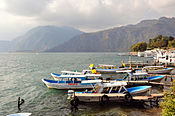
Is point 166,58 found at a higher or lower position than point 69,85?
higher

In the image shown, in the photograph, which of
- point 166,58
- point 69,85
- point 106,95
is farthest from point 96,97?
point 166,58

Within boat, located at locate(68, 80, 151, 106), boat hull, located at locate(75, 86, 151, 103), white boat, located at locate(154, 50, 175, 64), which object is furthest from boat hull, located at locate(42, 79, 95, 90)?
white boat, located at locate(154, 50, 175, 64)

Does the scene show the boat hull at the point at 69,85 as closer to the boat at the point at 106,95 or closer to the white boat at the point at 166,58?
the boat at the point at 106,95

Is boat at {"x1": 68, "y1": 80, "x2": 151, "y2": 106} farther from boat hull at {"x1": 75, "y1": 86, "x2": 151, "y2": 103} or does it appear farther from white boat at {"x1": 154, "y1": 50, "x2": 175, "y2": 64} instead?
white boat at {"x1": 154, "y1": 50, "x2": 175, "y2": 64}

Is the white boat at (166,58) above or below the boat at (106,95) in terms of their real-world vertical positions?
above

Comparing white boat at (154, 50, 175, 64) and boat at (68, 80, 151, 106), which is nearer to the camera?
boat at (68, 80, 151, 106)

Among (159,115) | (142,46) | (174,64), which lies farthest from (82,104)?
(142,46)

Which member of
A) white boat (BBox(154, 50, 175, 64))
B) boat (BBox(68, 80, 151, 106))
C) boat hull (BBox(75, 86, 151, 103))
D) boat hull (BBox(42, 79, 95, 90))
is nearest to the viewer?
boat (BBox(68, 80, 151, 106))

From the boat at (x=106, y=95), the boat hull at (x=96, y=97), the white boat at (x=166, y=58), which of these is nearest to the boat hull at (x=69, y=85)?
the boat at (x=106, y=95)

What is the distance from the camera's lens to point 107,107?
20500mm

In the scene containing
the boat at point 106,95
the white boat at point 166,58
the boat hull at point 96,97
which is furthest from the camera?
the white boat at point 166,58

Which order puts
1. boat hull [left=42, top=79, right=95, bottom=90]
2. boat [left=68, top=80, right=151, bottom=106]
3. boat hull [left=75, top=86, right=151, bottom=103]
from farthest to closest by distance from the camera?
boat hull [left=42, top=79, right=95, bottom=90] < boat hull [left=75, top=86, right=151, bottom=103] < boat [left=68, top=80, right=151, bottom=106]

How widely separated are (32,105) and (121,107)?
48.2 ft

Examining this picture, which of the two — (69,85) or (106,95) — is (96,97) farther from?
(69,85)
